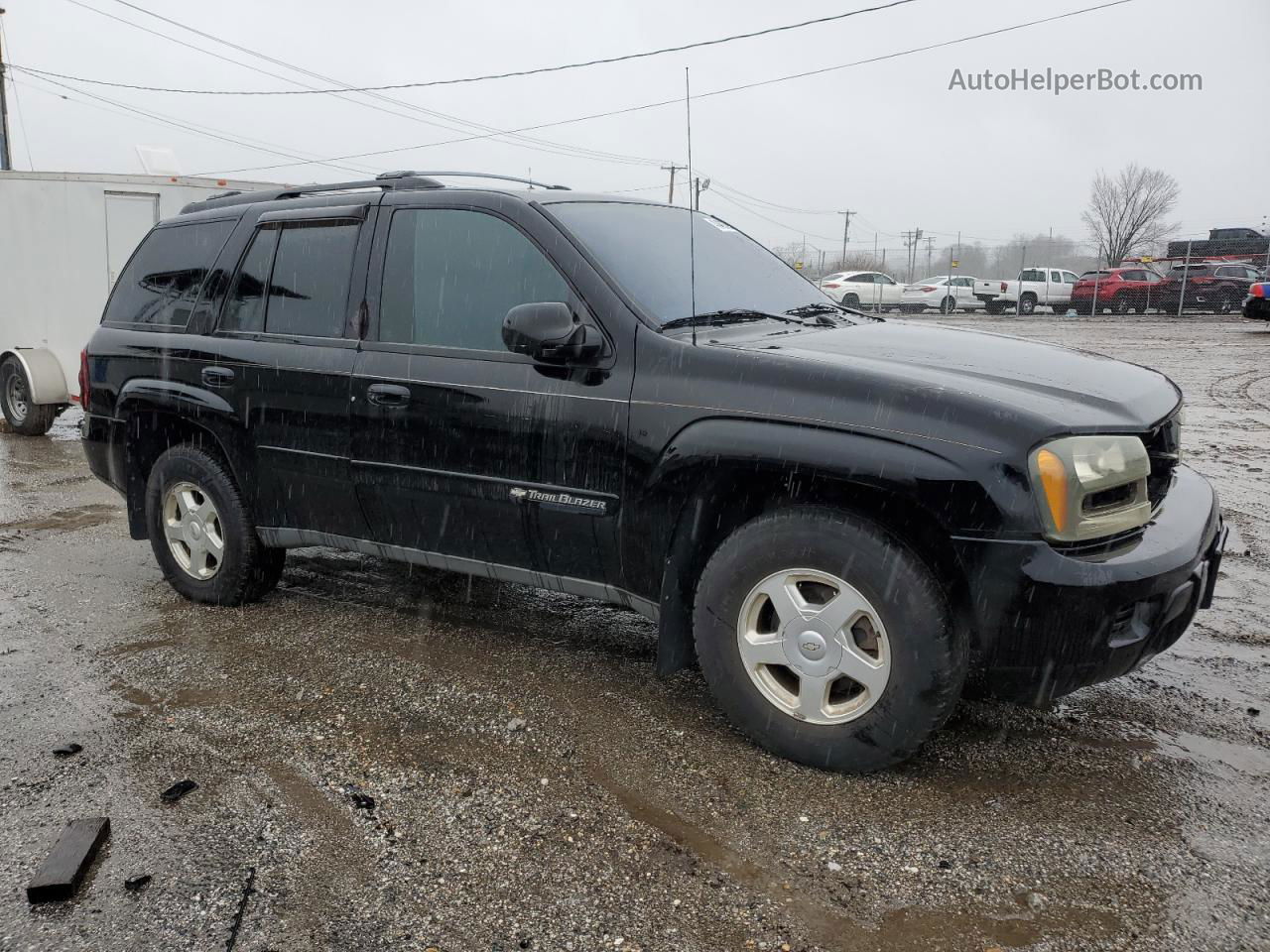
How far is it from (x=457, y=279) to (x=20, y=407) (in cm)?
918

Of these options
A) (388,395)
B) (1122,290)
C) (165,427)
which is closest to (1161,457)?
(388,395)

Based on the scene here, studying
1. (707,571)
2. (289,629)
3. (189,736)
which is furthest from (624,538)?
(289,629)

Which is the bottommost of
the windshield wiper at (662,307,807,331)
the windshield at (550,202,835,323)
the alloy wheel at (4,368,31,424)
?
the alloy wheel at (4,368,31,424)

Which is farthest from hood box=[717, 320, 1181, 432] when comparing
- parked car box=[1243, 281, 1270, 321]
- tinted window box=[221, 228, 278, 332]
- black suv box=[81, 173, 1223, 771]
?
parked car box=[1243, 281, 1270, 321]

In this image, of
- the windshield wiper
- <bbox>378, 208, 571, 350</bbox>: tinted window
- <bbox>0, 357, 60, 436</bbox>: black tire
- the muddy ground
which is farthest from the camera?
<bbox>0, 357, 60, 436</bbox>: black tire

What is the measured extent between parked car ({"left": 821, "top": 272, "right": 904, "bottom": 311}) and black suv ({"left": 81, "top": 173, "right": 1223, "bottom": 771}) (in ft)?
101

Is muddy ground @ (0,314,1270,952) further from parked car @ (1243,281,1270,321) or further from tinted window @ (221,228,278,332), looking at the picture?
parked car @ (1243,281,1270,321)

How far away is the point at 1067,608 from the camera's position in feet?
9.00

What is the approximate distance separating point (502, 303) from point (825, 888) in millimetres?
2299

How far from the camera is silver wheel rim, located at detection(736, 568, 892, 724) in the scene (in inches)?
118

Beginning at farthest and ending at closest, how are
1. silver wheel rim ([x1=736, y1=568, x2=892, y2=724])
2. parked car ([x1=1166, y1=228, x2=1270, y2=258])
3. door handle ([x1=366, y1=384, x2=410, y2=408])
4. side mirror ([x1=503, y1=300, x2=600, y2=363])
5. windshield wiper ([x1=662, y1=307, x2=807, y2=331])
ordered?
1. parked car ([x1=1166, y1=228, x2=1270, y2=258])
2. door handle ([x1=366, y1=384, x2=410, y2=408])
3. windshield wiper ([x1=662, y1=307, x2=807, y2=331])
4. side mirror ([x1=503, y1=300, x2=600, y2=363])
5. silver wheel rim ([x1=736, y1=568, x2=892, y2=724])

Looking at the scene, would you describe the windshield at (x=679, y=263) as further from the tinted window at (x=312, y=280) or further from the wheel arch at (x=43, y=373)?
the wheel arch at (x=43, y=373)

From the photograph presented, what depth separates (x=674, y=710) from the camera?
12.1 feet

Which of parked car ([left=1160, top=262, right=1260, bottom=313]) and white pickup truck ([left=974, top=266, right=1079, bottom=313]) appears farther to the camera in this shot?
white pickup truck ([left=974, top=266, right=1079, bottom=313])
